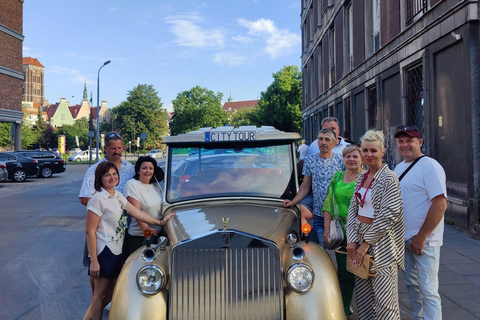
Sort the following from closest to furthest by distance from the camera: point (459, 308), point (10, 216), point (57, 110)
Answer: point (459, 308) → point (10, 216) → point (57, 110)

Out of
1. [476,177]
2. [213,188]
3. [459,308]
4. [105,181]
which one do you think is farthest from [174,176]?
[476,177]

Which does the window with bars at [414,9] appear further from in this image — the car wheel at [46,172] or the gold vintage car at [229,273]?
the car wheel at [46,172]

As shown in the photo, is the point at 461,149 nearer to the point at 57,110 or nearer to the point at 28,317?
the point at 28,317

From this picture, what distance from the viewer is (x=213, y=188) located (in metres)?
4.28

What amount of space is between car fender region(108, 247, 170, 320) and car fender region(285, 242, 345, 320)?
885mm

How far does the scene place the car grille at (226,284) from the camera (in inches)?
117

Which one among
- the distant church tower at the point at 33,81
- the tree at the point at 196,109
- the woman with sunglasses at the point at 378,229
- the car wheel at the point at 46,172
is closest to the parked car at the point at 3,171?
the car wheel at the point at 46,172

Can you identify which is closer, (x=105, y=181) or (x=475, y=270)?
(x=105, y=181)

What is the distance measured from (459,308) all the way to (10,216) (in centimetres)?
1156

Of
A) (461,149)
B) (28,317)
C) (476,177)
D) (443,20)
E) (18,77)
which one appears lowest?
(28,317)

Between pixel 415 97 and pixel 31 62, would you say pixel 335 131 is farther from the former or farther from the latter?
pixel 31 62

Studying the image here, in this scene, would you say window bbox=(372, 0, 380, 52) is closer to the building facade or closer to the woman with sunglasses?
the building facade

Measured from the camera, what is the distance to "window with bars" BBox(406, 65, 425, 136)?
1264 cm

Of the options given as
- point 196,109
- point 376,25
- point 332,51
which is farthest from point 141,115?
point 376,25
